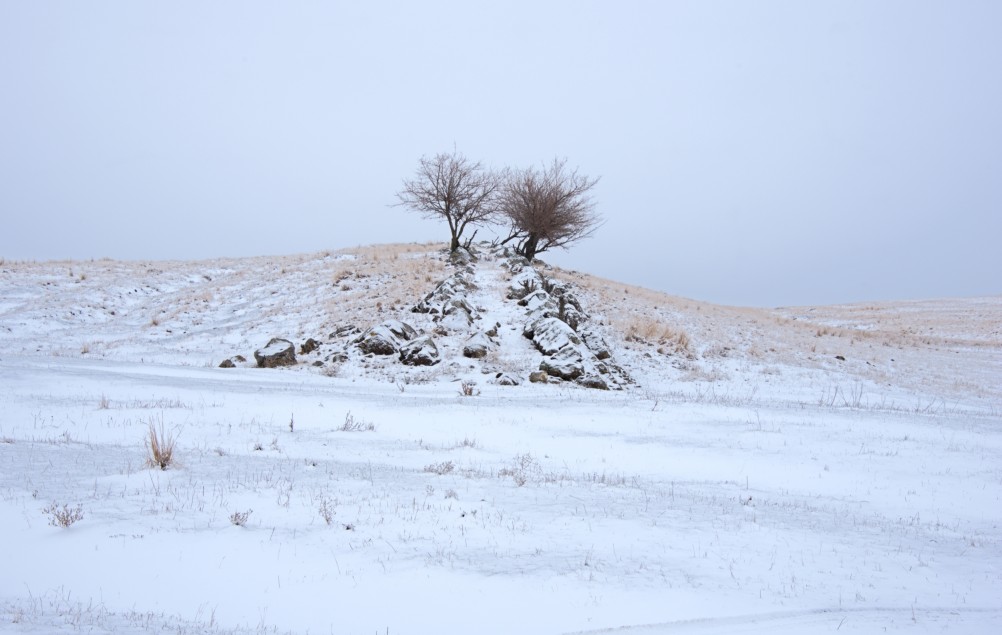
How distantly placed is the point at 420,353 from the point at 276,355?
4678 millimetres

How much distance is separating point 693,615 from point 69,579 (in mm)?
4428

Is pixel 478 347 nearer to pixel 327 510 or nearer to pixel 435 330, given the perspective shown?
pixel 435 330

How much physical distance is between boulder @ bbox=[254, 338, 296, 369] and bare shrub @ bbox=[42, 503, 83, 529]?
41.9 feet

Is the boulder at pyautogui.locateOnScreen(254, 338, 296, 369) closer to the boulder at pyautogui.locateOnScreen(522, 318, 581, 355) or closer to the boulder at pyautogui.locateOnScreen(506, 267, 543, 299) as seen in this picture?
the boulder at pyautogui.locateOnScreen(522, 318, 581, 355)

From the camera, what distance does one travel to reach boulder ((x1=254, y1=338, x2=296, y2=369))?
1727cm

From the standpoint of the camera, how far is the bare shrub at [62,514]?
456 cm

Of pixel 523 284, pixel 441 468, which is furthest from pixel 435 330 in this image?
pixel 441 468

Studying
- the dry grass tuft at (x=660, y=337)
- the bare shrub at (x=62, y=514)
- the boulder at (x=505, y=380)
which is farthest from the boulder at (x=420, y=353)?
the bare shrub at (x=62, y=514)

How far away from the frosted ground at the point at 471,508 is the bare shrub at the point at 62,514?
0.12ft

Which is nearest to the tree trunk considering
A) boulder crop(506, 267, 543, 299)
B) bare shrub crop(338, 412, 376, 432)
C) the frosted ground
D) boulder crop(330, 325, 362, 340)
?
boulder crop(506, 267, 543, 299)

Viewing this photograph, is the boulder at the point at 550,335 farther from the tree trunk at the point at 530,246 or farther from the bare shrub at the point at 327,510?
the tree trunk at the point at 530,246

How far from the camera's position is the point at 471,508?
5.61 meters

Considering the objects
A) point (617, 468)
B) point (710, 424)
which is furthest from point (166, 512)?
point (710, 424)

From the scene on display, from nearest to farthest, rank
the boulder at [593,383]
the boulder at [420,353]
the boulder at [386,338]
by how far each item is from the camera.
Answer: the boulder at [593,383] → the boulder at [420,353] → the boulder at [386,338]
